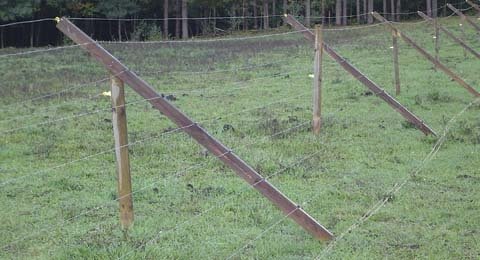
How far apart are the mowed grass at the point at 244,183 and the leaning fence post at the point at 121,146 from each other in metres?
0.22

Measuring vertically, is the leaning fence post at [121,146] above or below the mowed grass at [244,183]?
above

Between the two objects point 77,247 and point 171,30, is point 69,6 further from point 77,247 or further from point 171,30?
point 77,247

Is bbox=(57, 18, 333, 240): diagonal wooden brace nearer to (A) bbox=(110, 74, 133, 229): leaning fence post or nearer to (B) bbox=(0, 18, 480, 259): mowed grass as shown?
(A) bbox=(110, 74, 133, 229): leaning fence post

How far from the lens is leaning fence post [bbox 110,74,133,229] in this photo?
5.02 m

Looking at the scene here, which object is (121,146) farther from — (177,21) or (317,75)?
(177,21)

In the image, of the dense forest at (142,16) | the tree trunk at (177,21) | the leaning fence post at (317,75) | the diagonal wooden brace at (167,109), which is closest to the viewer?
the diagonal wooden brace at (167,109)

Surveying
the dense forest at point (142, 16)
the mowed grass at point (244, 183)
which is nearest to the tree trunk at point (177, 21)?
the dense forest at point (142, 16)

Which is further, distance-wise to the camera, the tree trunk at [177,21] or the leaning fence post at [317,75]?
the tree trunk at [177,21]

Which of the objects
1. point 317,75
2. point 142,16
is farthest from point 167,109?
point 142,16

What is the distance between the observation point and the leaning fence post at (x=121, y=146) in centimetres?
502

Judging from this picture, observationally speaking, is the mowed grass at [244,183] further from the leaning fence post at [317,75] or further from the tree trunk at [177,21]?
the tree trunk at [177,21]

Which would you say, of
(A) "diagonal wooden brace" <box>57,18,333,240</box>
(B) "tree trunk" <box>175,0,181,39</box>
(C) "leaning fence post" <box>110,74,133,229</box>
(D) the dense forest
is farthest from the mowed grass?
(B) "tree trunk" <box>175,0,181,39</box>

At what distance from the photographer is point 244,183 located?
7211 mm

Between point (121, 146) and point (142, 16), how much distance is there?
1932 inches
